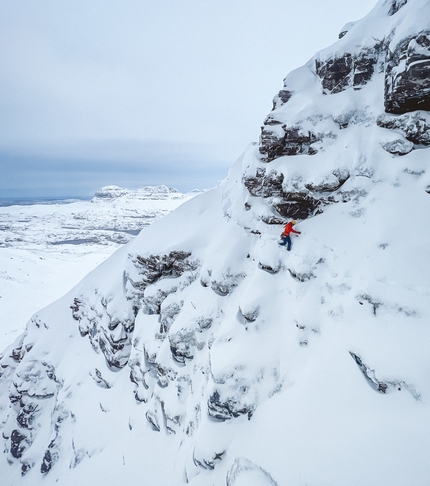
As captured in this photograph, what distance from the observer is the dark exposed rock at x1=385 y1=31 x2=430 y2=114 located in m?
8.16

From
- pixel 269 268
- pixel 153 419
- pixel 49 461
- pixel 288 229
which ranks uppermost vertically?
pixel 288 229

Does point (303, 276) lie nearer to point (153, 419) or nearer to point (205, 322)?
point (205, 322)

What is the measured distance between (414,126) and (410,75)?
1.74m

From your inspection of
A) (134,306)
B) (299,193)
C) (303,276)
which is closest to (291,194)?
(299,193)

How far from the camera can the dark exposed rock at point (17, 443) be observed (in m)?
17.6

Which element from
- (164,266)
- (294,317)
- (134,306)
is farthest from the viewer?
(134,306)

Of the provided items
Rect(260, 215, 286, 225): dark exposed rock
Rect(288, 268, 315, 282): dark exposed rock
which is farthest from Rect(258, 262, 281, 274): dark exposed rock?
Rect(260, 215, 286, 225): dark exposed rock

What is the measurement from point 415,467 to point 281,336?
455 cm

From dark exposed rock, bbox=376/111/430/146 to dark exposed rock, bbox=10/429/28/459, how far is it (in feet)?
99.3

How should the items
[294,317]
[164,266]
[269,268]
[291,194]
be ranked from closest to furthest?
1. [294,317]
2. [269,268]
3. [291,194]
4. [164,266]

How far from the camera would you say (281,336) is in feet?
29.4

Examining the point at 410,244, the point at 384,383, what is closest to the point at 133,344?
the point at 384,383

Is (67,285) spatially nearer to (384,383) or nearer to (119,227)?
(384,383)

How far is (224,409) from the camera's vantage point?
840 cm
